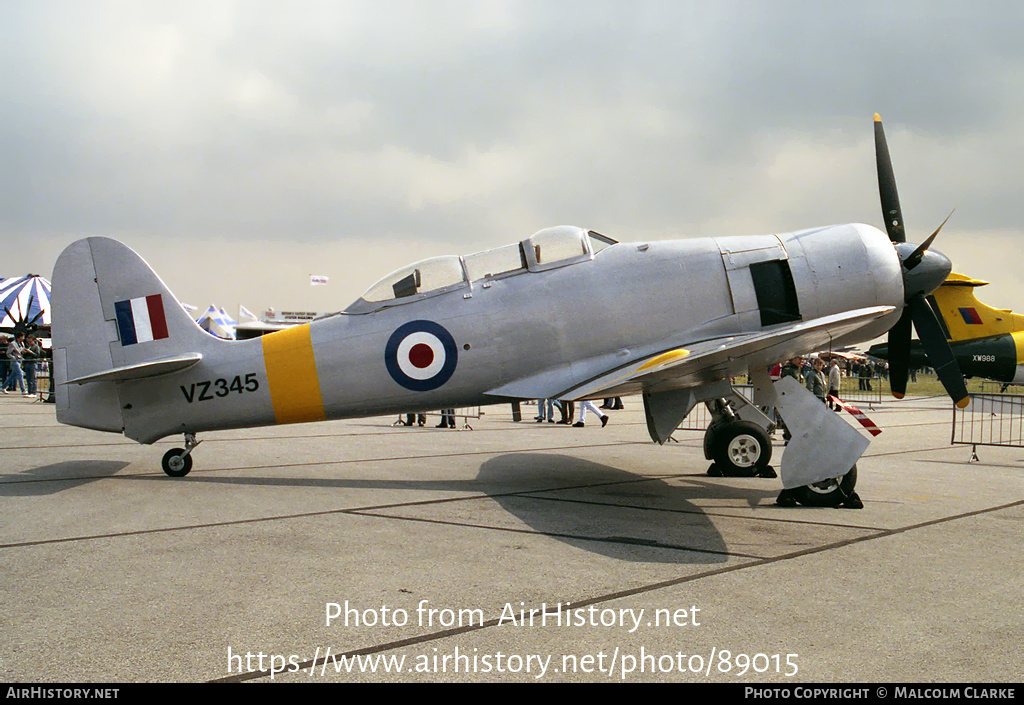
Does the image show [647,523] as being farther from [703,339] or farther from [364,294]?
[364,294]

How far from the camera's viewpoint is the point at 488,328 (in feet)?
25.9

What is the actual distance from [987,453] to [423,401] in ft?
32.4

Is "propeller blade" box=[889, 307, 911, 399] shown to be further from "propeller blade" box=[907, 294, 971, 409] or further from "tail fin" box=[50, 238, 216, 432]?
"tail fin" box=[50, 238, 216, 432]

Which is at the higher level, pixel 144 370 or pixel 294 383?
pixel 144 370

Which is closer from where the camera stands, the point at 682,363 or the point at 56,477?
the point at 682,363

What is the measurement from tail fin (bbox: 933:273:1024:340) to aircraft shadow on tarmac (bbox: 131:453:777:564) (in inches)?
364

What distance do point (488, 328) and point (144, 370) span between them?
3.74 metres

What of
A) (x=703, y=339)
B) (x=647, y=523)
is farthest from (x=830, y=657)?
(x=703, y=339)

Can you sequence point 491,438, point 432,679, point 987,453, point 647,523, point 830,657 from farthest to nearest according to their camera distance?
point 491,438 < point 987,453 < point 647,523 < point 830,657 < point 432,679

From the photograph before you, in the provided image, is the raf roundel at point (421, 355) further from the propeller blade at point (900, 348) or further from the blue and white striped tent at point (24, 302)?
the blue and white striped tent at point (24, 302)

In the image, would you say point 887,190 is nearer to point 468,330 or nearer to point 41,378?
point 468,330

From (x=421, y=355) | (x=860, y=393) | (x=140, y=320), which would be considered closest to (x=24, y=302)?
(x=140, y=320)

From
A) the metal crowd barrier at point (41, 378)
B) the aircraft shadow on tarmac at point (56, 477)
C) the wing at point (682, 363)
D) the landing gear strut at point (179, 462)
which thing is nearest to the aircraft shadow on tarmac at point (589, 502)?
the landing gear strut at point (179, 462)

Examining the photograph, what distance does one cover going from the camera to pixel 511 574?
470 cm
